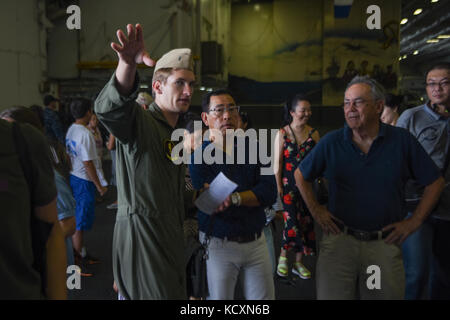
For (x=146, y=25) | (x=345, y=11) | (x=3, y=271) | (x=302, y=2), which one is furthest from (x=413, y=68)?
(x=3, y=271)

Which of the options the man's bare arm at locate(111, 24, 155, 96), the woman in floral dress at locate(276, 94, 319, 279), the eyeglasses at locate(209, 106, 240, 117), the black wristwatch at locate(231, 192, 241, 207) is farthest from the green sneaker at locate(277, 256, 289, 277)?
the man's bare arm at locate(111, 24, 155, 96)

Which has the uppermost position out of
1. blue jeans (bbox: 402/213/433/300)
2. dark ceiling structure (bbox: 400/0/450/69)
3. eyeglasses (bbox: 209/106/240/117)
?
dark ceiling structure (bbox: 400/0/450/69)

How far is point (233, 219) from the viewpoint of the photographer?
2.12m

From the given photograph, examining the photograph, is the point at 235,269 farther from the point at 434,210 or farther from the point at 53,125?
the point at 53,125

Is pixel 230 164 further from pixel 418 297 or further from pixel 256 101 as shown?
pixel 256 101

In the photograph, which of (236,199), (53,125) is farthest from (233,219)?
(53,125)

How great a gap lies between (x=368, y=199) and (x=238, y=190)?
700 millimetres

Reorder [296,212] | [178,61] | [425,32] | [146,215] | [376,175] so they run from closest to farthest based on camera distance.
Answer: [146,215]
[178,61]
[376,175]
[296,212]
[425,32]

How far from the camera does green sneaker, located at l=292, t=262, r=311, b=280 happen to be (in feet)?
12.8

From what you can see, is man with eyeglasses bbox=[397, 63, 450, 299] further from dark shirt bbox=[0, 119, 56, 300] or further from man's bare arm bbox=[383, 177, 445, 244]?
dark shirt bbox=[0, 119, 56, 300]

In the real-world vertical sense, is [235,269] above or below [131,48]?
below

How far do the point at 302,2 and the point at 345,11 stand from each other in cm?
486

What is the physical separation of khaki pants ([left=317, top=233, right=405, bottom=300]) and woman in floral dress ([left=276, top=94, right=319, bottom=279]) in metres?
1.66

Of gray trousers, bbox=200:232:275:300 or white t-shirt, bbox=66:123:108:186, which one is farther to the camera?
white t-shirt, bbox=66:123:108:186
